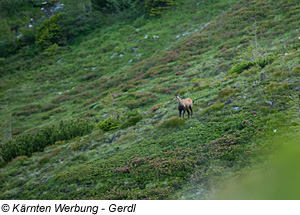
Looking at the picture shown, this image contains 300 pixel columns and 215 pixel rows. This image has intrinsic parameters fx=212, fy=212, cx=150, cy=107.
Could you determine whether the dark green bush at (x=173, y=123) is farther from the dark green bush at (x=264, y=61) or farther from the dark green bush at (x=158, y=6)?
the dark green bush at (x=158, y=6)

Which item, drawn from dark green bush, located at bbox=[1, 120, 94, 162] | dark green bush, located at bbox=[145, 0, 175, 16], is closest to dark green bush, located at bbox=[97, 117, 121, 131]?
dark green bush, located at bbox=[1, 120, 94, 162]

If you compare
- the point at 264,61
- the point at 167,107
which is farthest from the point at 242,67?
the point at 167,107

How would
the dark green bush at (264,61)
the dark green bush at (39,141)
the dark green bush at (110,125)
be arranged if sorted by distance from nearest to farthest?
the dark green bush at (264,61)
the dark green bush at (110,125)
the dark green bush at (39,141)

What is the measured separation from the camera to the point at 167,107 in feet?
53.3

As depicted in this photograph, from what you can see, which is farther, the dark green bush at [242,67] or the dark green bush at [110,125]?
the dark green bush at [110,125]

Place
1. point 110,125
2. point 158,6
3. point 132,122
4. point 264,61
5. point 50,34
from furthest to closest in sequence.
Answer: point 50,34, point 158,6, point 110,125, point 132,122, point 264,61

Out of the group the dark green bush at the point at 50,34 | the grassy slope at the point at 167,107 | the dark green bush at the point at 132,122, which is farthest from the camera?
the dark green bush at the point at 50,34

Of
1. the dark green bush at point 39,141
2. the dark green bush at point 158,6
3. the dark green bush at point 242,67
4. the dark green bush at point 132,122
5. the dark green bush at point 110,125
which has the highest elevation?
the dark green bush at point 158,6

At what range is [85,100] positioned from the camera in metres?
29.1

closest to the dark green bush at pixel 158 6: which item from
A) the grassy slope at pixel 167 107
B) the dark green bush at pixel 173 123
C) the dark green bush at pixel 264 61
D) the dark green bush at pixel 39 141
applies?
the grassy slope at pixel 167 107

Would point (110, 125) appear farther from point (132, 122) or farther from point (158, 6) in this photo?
point (158, 6)

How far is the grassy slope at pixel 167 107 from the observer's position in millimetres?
8578

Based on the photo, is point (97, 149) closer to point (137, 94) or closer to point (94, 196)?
point (94, 196)

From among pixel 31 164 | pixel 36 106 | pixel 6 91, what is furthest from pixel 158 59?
pixel 6 91
